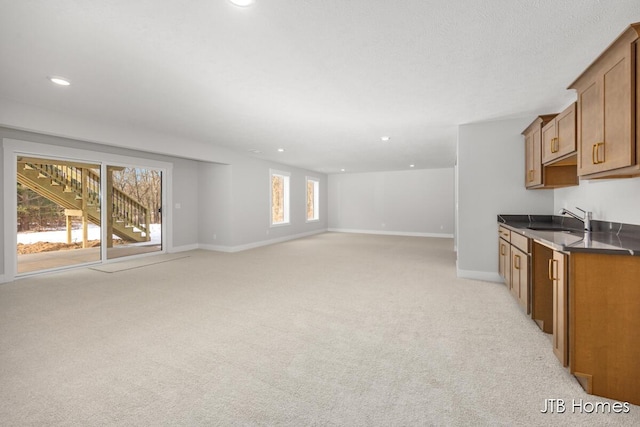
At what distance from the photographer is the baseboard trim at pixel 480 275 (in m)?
4.37

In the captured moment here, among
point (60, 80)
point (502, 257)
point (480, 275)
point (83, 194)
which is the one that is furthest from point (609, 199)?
point (83, 194)

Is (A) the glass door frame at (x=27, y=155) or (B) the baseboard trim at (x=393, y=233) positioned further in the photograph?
(B) the baseboard trim at (x=393, y=233)

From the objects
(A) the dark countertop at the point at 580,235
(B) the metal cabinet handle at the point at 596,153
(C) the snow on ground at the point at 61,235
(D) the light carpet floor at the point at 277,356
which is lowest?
(D) the light carpet floor at the point at 277,356

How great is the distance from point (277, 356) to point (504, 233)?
10.9ft

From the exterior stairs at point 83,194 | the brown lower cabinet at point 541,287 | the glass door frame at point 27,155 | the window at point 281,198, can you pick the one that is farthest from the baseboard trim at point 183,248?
the brown lower cabinet at point 541,287

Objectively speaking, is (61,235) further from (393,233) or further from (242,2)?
(393,233)

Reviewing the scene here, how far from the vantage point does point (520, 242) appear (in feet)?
10.1

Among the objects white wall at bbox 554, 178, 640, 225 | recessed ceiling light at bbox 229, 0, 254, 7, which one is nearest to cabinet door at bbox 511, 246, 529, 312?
white wall at bbox 554, 178, 640, 225

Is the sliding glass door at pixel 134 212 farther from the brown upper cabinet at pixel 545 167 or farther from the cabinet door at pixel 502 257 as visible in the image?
the brown upper cabinet at pixel 545 167

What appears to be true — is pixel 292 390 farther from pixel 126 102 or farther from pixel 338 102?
pixel 126 102

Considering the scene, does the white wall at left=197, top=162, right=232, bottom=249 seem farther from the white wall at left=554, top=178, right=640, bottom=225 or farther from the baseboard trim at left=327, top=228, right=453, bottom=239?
the white wall at left=554, top=178, right=640, bottom=225

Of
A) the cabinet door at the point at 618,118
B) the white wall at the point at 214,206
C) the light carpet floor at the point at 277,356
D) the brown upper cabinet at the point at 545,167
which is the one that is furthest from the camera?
the white wall at the point at 214,206

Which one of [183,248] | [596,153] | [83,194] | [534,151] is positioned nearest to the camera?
[596,153]

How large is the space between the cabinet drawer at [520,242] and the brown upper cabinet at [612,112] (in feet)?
2.65
